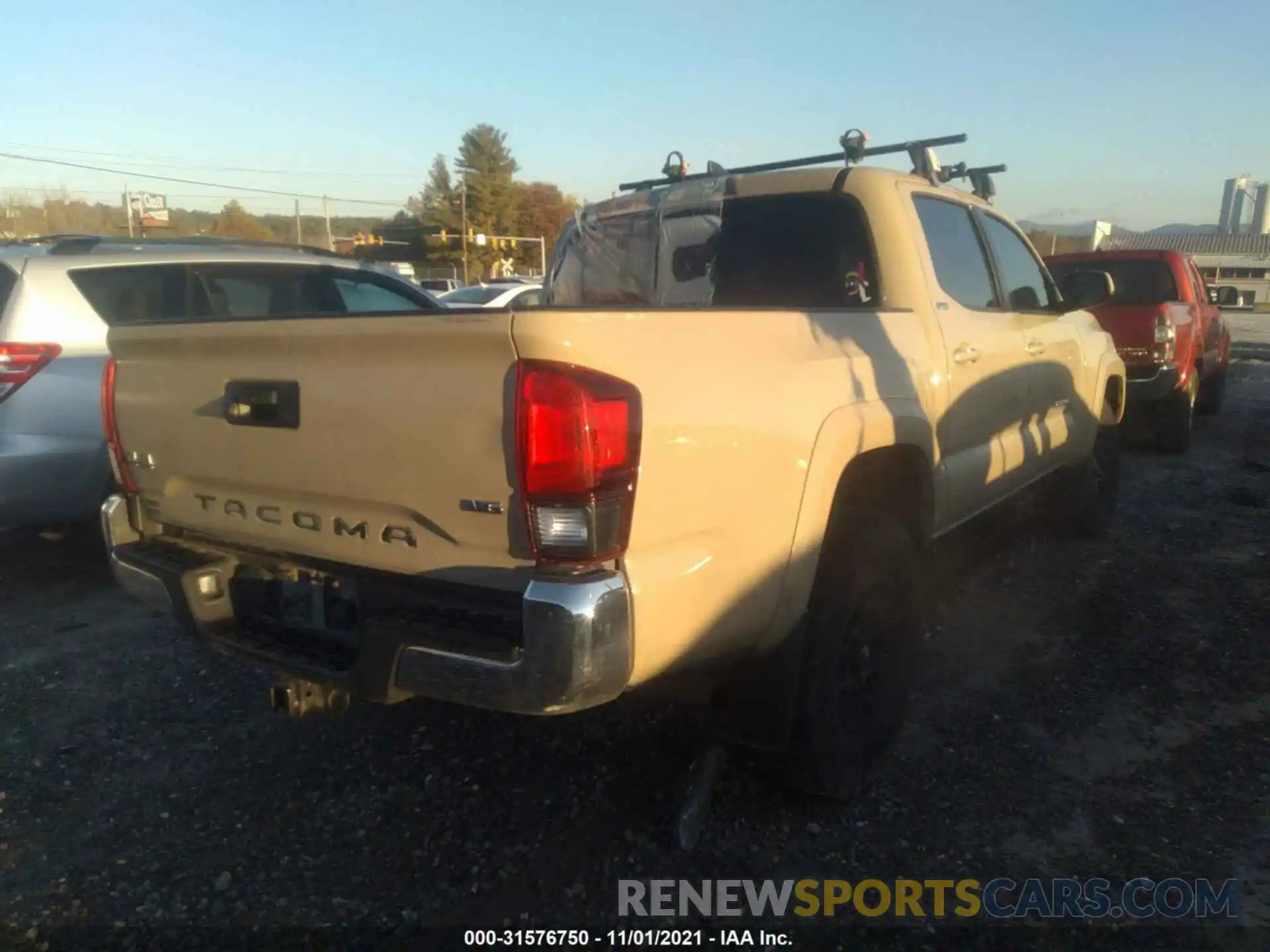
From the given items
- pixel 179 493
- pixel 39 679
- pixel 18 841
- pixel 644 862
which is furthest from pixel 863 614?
pixel 39 679

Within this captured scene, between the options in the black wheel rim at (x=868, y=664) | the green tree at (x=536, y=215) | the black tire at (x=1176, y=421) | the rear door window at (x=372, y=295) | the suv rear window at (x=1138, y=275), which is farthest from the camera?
the green tree at (x=536, y=215)

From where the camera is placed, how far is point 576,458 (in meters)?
1.97

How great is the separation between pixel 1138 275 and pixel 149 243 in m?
8.53

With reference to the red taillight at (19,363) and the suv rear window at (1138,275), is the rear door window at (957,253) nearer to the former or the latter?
the red taillight at (19,363)

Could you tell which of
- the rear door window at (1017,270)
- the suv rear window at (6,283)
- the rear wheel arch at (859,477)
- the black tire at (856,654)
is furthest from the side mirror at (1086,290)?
the suv rear window at (6,283)

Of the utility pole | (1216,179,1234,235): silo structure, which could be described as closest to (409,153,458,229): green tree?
the utility pole

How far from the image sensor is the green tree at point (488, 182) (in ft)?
253

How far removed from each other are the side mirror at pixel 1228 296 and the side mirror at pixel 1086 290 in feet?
23.6

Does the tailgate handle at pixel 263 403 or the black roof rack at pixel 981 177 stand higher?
the black roof rack at pixel 981 177

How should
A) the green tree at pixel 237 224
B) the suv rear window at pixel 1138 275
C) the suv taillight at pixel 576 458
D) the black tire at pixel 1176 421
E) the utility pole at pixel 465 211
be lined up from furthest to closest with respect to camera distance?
the utility pole at pixel 465 211 < the green tree at pixel 237 224 < the suv rear window at pixel 1138 275 < the black tire at pixel 1176 421 < the suv taillight at pixel 576 458

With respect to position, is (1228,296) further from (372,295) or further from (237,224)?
(237,224)

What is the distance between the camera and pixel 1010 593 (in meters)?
4.89

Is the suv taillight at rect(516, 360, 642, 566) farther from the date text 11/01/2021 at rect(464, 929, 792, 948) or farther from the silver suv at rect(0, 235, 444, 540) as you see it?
the silver suv at rect(0, 235, 444, 540)

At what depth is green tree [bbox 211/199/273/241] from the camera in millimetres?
63094
